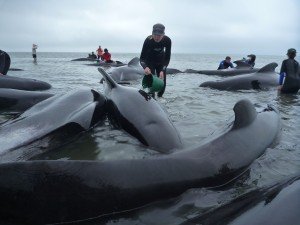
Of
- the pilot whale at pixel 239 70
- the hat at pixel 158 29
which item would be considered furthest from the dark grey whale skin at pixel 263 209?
the pilot whale at pixel 239 70

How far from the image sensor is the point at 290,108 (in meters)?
9.82

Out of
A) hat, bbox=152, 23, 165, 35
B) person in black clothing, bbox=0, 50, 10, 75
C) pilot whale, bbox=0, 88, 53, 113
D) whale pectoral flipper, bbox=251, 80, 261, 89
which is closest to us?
pilot whale, bbox=0, 88, 53, 113

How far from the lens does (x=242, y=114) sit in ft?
17.5

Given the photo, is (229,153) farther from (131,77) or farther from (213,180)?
(131,77)

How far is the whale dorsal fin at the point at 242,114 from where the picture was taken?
17.0 ft

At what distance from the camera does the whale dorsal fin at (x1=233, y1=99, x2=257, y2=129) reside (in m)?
5.20

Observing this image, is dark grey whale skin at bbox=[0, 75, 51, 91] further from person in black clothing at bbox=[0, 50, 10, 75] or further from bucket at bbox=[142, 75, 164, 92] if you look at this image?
bucket at bbox=[142, 75, 164, 92]

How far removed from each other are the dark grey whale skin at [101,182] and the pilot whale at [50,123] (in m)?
1.63

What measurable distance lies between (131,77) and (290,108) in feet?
31.1

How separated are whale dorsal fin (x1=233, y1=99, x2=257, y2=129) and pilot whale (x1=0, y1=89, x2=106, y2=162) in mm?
2425

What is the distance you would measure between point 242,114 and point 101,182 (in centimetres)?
271

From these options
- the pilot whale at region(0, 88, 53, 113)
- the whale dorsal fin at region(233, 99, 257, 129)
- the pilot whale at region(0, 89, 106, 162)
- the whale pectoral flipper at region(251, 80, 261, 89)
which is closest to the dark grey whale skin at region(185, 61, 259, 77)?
the whale pectoral flipper at region(251, 80, 261, 89)

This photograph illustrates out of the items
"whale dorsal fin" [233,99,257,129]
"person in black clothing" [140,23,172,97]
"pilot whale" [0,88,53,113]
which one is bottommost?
"pilot whale" [0,88,53,113]

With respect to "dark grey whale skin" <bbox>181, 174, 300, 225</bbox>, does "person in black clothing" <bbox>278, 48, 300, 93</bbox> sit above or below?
above
